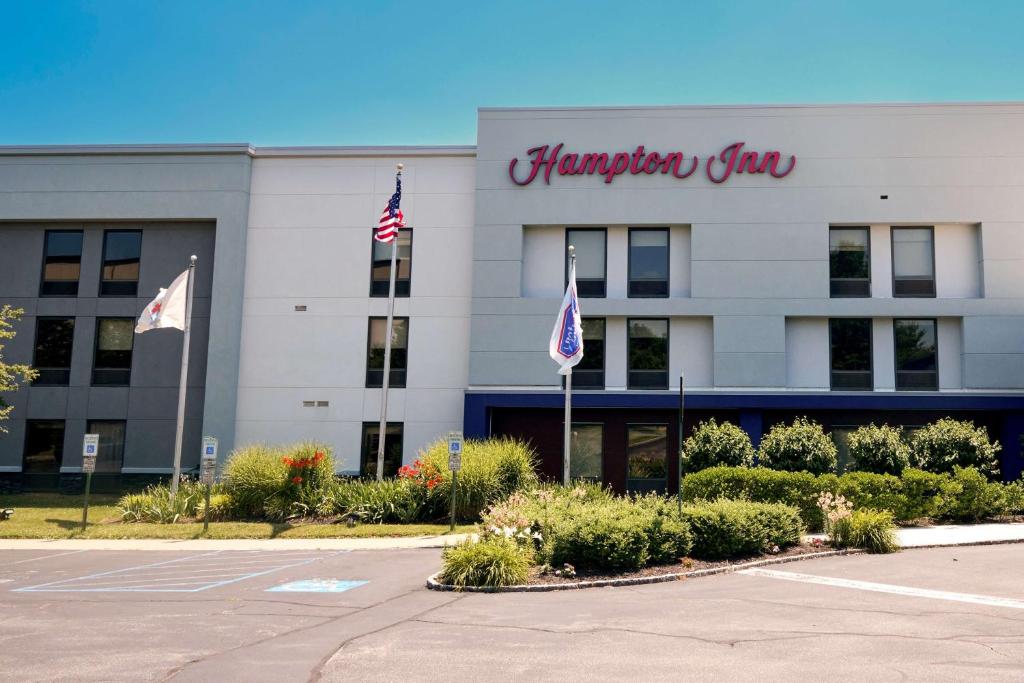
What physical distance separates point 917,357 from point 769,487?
38.8 feet

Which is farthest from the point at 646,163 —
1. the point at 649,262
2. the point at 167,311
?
the point at 167,311

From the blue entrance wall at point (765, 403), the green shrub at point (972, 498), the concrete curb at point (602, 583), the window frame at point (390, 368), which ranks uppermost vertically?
the window frame at point (390, 368)

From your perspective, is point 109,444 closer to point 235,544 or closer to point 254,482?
point 254,482

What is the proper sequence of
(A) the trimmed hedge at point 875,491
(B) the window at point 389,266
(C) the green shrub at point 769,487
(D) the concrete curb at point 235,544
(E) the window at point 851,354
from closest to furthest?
(D) the concrete curb at point 235,544 → (C) the green shrub at point 769,487 → (A) the trimmed hedge at point 875,491 → (E) the window at point 851,354 → (B) the window at point 389,266

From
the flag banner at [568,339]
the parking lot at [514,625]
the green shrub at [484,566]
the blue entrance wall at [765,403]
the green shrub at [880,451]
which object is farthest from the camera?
the blue entrance wall at [765,403]

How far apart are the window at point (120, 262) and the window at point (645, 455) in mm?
18448

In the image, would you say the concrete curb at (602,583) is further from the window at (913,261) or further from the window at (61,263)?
the window at (61,263)

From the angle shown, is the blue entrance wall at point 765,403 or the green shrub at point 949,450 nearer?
the green shrub at point 949,450

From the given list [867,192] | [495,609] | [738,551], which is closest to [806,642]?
[495,609]

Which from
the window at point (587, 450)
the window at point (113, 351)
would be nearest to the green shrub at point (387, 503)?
the window at point (587, 450)

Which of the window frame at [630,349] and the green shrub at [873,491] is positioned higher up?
the window frame at [630,349]

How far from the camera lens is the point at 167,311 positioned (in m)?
25.3

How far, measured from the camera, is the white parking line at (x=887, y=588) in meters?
12.0

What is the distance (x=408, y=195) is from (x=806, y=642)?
24.5 meters
